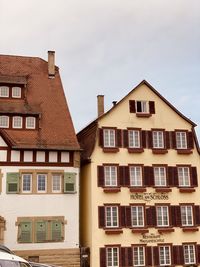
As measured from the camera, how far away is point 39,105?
33.4m

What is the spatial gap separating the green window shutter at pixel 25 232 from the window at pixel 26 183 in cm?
245

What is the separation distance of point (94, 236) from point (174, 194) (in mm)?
7407

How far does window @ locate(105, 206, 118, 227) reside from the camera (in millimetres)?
31203

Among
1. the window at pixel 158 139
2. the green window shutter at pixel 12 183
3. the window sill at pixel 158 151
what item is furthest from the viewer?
the window at pixel 158 139

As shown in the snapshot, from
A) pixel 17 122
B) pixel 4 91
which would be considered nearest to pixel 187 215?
pixel 17 122

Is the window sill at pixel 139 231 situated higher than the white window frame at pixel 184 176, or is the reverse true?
the white window frame at pixel 184 176

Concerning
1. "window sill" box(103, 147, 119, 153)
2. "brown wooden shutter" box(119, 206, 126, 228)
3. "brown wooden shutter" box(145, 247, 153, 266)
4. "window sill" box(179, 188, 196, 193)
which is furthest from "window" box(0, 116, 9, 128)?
"window sill" box(179, 188, 196, 193)

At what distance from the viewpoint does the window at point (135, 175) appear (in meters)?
32.5

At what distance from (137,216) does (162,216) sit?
82.4 inches

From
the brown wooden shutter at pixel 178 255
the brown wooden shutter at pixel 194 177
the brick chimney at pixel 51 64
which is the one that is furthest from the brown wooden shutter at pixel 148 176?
the brick chimney at pixel 51 64

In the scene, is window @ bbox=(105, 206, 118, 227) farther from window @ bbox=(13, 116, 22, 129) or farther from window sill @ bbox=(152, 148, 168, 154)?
window @ bbox=(13, 116, 22, 129)

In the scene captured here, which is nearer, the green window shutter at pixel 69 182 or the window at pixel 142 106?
the green window shutter at pixel 69 182

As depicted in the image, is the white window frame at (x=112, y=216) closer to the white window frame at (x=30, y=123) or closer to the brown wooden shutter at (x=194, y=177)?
the brown wooden shutter at (x=194, y=177)

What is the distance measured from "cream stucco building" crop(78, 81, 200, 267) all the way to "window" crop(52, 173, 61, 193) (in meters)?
2.40
